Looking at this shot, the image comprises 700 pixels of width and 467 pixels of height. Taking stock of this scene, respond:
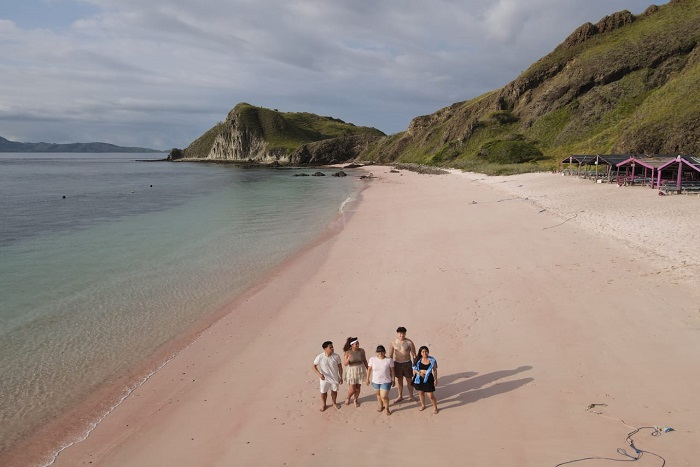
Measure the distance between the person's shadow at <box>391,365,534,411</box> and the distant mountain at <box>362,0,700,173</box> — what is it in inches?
1948

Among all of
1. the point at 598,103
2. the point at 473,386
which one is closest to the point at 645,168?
the point at 473,386

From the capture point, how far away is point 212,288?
16.3m

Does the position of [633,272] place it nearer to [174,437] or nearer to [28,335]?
[174,437]

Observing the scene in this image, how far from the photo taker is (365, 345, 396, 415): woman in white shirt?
8.03 metres

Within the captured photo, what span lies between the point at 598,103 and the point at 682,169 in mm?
50127

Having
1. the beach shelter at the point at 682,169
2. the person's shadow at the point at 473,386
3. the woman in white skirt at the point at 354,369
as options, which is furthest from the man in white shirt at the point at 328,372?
the beach shelter at the point at 682,169

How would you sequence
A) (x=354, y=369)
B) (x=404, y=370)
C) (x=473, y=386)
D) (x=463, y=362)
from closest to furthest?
(x=354, y=369), (x=404, y=370), (x=473, y=386), (x=463, y=362)

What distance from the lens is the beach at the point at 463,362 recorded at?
23.2 feet

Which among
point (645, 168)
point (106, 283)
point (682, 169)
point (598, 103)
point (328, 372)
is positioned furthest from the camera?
point (598, 103)

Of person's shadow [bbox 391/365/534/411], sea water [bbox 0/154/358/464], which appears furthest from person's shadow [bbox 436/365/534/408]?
sea water [bbox 0/154/358/464]

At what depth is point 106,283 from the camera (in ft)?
56.2

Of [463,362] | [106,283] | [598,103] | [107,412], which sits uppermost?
[598,103]

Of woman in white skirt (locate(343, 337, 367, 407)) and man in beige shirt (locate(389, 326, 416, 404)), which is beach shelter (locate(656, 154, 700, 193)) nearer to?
man in beige shirt (locate(389, 326, 416, 404))

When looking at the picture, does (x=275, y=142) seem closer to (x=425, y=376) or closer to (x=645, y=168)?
(x=645, y=168)
